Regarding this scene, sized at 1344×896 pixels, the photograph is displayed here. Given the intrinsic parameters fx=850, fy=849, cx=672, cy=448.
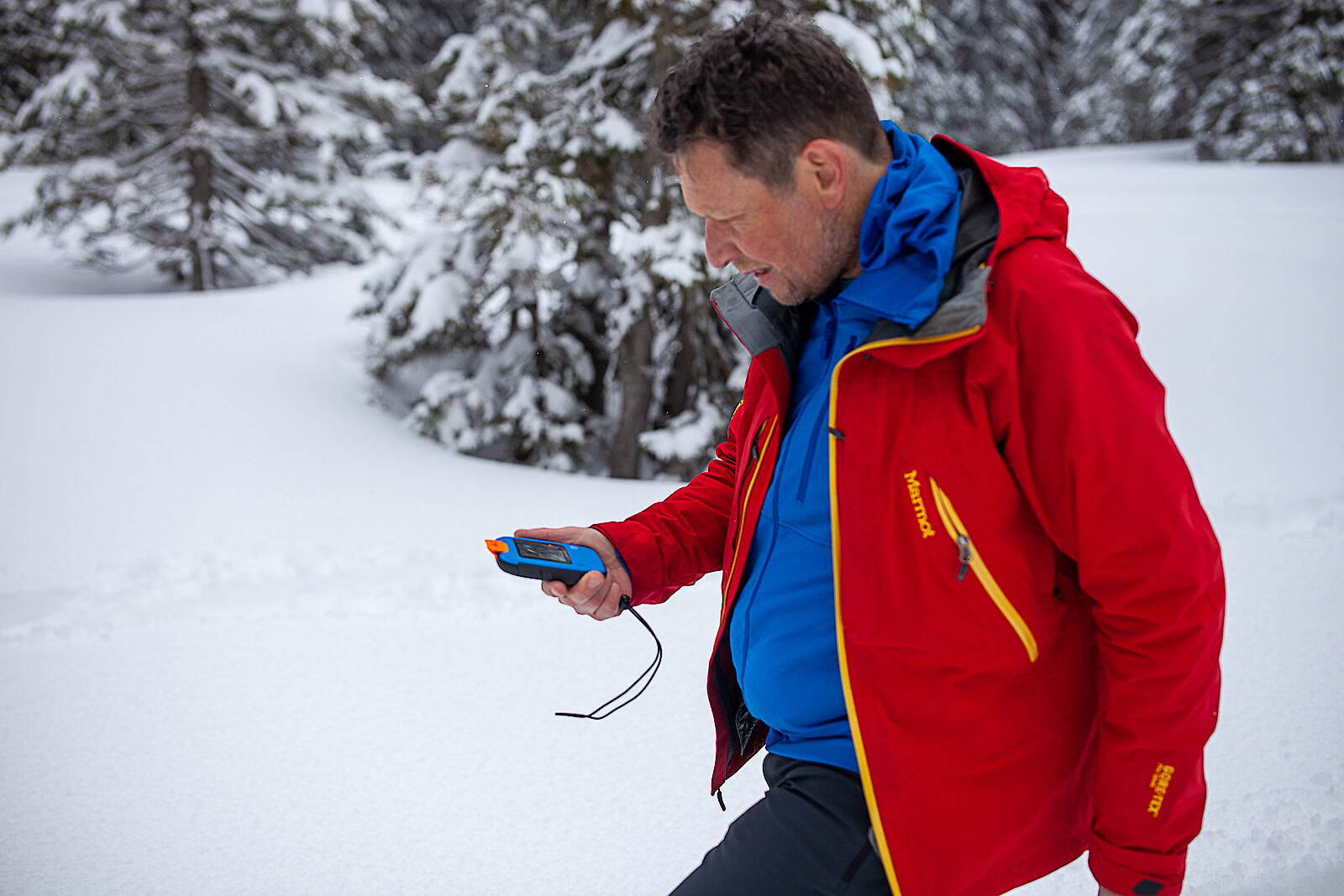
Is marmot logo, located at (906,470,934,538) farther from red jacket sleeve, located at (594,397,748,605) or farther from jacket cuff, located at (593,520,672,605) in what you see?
jacket cuff, located at (593,520,672,605)

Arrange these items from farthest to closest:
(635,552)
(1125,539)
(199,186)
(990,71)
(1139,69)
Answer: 1. (990,71)
2. (1139,69)
3. (199,186)
4. (635,552)
5. (1125,539)

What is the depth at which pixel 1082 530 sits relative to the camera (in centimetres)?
112

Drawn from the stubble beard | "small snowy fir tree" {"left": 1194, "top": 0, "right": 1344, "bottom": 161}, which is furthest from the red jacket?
"small snowy fir tree" {"left": 1194, "top": 0, "right": 1344, "bottom": 161}

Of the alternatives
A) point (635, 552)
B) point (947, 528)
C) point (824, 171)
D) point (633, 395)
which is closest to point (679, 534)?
point (635, 552)

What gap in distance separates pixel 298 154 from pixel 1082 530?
44.5 ft

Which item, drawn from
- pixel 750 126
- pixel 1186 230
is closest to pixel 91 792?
pixel 750 126

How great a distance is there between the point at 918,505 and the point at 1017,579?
0.58 feet

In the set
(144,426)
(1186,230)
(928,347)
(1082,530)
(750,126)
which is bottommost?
(144,426)

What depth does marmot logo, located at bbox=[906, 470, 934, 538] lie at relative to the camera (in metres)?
1.19

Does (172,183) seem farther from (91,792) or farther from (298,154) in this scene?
(91,792)

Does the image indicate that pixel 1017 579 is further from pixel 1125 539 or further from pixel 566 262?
pixel 566 262

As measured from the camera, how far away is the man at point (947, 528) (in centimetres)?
111

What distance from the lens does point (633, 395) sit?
7.11m

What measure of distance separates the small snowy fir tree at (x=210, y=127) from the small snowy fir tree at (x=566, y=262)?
14.3 ft
